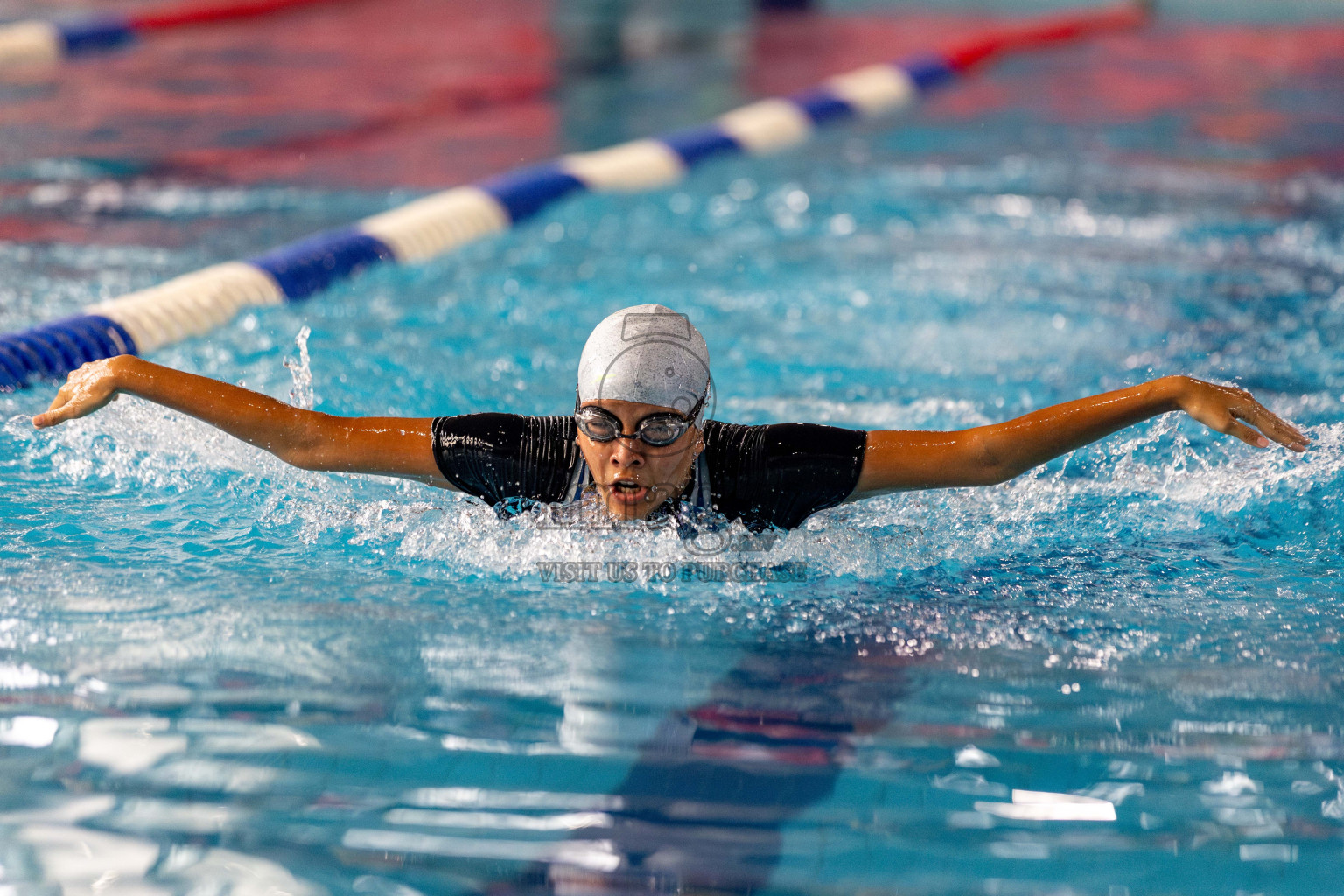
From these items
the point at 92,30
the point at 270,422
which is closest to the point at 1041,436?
the point at 270,422

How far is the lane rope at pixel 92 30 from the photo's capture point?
8.33m

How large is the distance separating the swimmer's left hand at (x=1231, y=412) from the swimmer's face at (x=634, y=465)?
84 cm

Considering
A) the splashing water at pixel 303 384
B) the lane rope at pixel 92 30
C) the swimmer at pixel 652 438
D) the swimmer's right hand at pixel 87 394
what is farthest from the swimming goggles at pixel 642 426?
the lane rope at pixel 92 30

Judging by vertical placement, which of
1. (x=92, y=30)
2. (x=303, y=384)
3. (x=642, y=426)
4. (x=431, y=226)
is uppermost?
(x=92, y=30)

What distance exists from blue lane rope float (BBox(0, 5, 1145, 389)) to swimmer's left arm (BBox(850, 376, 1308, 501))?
87.3 inches

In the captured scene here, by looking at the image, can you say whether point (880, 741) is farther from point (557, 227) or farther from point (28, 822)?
point (557, 227)

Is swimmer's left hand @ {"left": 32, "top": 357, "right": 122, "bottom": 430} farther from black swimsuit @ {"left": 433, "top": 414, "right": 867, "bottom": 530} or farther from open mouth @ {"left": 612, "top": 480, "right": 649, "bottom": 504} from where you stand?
open mouth @ {"left": 612, "top": 480, "right": 649, "bottom": 504}

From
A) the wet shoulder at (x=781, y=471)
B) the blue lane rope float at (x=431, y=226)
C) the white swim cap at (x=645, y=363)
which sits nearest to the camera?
the white swim cap at (x=645, y=363)

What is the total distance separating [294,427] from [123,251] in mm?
2865

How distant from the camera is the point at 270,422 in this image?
99.3 inches

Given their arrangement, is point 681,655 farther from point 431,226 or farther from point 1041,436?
point 431,226

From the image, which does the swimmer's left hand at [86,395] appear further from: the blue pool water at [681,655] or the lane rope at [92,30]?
the lane rope at [92,30]

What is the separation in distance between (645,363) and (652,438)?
0.13m

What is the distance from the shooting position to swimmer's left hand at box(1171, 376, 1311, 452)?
7.75 feet
